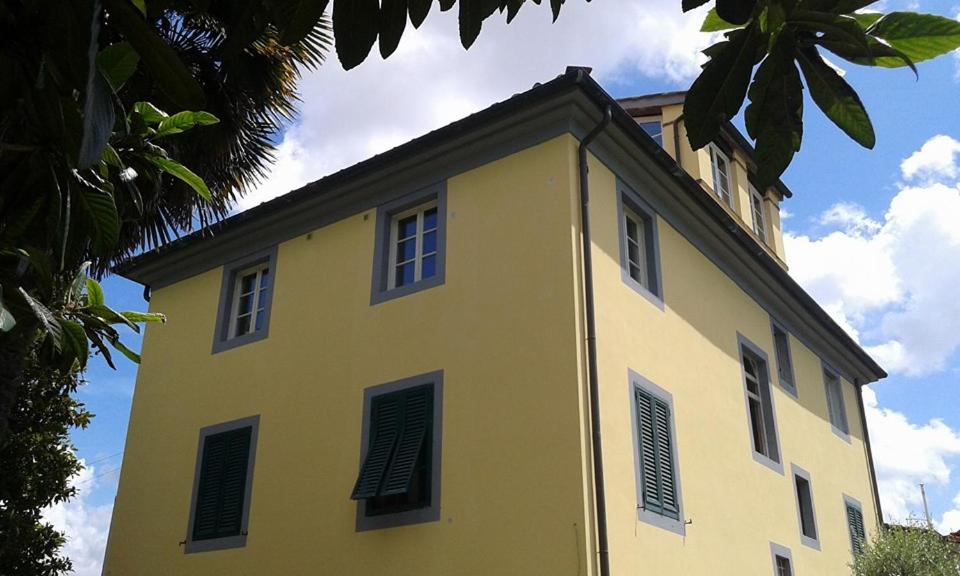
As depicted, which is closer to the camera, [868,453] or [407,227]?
[407,227]

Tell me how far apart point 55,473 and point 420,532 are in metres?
6.15

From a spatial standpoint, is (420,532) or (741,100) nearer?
(741,100)

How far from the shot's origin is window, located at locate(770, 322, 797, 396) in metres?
15.3

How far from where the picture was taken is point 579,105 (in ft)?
35.7

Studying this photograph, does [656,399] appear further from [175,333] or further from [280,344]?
[175,333]

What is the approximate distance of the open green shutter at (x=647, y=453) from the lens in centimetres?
1009

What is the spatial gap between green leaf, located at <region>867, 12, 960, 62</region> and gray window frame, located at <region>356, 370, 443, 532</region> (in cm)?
877

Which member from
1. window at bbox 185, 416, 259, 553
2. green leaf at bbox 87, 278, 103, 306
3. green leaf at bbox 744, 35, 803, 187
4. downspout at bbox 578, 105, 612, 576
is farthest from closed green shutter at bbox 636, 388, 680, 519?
green leaf at bbox 744, 35, 803, 187

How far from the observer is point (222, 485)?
12.5 m

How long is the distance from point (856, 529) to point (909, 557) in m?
2.15

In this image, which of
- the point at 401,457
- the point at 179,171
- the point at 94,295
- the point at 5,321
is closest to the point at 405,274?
the point at 401,457

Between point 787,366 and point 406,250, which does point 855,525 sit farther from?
point 406,250

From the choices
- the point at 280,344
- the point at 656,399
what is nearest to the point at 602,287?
the point at 656,399

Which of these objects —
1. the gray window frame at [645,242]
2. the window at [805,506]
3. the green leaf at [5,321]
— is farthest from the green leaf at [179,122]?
the window at [805,506]
